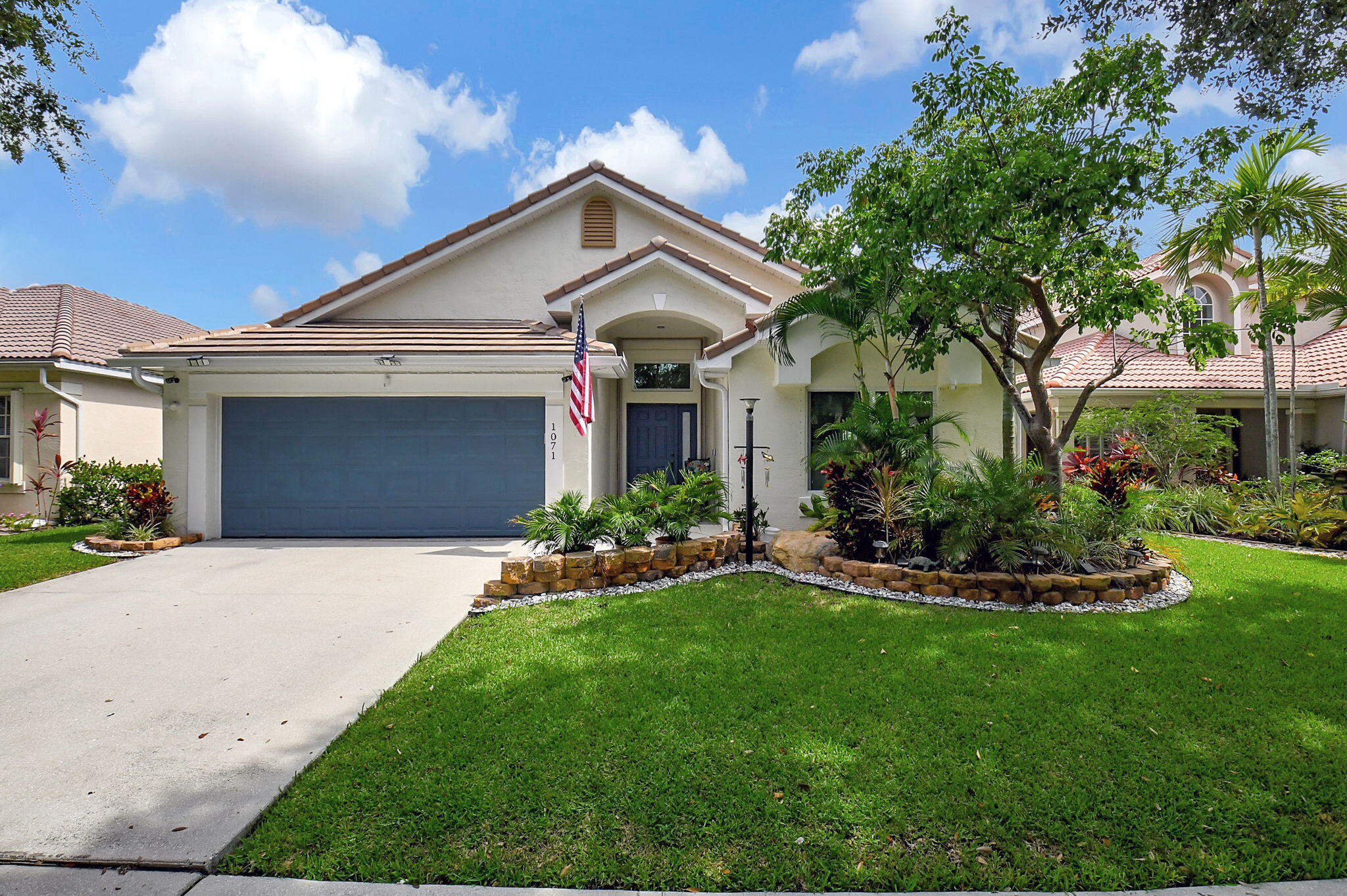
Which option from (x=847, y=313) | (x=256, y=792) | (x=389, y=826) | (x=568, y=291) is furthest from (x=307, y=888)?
(x=568, y=291)

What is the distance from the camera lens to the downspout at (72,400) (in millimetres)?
13109

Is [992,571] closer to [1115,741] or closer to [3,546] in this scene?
[1115,741]

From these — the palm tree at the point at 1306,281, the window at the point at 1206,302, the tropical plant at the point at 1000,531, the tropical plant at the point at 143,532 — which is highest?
the window at the point at 1206,302

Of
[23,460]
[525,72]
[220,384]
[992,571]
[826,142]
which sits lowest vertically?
[992,571]

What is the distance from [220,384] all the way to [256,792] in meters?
9.64

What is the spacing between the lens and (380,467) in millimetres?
10867

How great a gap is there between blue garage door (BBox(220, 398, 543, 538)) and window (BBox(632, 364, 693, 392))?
342cm

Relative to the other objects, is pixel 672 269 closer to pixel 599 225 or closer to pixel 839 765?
pixel 599 225

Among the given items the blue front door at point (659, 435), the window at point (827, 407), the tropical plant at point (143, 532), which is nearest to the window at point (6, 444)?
the tropical plant at point (143, 532)

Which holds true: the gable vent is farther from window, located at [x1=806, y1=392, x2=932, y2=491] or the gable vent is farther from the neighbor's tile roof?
window, located at [x1=806, y1=392, x2=932, y2=491]

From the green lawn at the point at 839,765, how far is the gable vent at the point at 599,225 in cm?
989

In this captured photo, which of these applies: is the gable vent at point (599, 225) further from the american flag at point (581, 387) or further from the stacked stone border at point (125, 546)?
the stacked stone border at point (125, 546)

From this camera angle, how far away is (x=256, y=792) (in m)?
3.29

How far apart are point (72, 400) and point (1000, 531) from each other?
57.8ft
